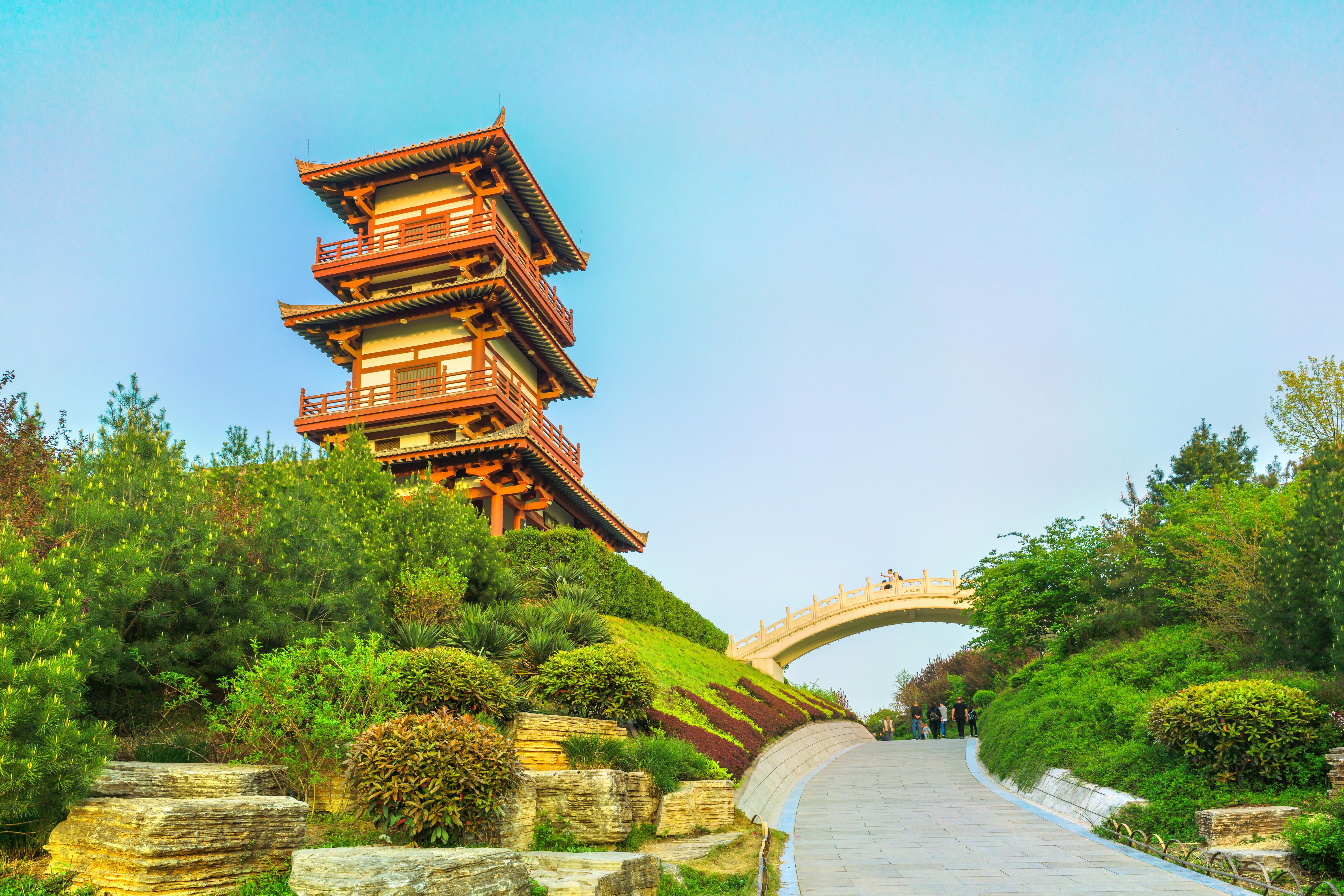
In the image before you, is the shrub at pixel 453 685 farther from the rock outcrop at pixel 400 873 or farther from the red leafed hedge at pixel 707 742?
the red leafed hedge at pixel 707 742

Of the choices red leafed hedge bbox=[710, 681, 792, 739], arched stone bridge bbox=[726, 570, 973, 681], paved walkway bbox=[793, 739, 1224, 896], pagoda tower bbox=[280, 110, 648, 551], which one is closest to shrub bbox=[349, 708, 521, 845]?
paved walkway bbox=[793, 739, 1224, 896]

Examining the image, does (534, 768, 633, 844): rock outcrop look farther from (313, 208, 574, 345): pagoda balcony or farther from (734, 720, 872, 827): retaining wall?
(313, 208, 574, 345): pagoda balcony

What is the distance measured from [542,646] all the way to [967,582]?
1955 centimetres

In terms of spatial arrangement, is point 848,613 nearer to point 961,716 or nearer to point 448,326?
point 961,716

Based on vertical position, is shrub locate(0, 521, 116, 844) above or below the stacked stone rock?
above

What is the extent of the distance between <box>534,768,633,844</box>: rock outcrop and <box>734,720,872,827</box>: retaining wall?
5013mm

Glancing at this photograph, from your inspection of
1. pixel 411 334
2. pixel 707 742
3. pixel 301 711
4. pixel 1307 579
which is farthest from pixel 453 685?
pixel 411 334

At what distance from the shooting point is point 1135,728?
13.9 meters

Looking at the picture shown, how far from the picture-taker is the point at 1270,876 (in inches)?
357

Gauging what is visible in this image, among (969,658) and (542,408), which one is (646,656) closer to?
(542,408)

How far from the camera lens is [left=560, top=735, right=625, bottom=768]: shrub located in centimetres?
1180

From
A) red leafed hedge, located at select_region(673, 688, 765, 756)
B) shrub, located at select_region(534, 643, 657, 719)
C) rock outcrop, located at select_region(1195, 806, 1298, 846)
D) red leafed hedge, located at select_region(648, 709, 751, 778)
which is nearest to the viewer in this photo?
rock outcrop, located at select_region(1195, 806, 1298, 846)

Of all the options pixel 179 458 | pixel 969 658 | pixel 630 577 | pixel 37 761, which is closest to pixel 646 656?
pixel 630 577

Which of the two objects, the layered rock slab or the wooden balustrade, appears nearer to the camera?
the layered rock slab
